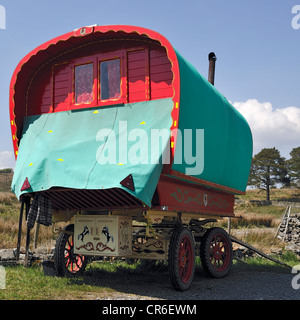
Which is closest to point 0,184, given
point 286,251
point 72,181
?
point 286,251

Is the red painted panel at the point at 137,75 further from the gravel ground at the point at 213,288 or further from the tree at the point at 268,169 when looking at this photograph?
the tree at the point at 268,169

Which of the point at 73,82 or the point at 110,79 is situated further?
the point at 73,82

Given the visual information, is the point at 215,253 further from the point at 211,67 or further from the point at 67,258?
the point at 211,67

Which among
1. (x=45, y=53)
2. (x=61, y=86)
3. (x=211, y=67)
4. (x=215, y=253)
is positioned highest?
(x=211, y=67)

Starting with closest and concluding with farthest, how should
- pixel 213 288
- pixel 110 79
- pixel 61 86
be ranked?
pixel 213 288
pixel 110 79
pixel 61 86

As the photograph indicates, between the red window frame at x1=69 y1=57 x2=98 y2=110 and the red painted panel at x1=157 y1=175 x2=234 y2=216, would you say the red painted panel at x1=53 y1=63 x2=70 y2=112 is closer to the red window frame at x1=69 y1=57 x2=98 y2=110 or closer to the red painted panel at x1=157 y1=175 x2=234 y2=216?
the red window frame at x1=69 y1=57 x2=98 y2=110

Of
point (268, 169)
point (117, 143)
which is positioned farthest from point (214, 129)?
point (268, 169)

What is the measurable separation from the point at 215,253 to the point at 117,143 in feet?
13.4

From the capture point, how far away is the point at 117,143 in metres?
6.70

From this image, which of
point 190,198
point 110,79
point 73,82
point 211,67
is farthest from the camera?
point 211,67

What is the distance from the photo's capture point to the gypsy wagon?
6.54 m

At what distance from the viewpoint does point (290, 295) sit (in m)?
7.00

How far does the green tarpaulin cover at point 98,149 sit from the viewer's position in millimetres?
6262

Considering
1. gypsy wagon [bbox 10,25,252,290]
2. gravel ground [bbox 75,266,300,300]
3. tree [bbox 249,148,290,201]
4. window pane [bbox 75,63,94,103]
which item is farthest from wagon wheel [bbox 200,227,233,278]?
tree [bbox 249,148,290,201]
